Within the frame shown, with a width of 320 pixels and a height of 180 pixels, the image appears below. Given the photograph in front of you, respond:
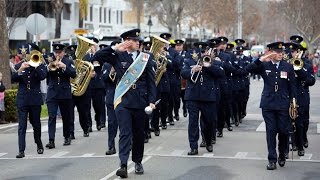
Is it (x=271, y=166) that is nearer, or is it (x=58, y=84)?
(x=271, y=166)

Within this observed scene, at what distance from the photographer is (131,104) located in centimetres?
1138

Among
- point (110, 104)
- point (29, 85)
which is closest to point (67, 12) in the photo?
point (110, 104)

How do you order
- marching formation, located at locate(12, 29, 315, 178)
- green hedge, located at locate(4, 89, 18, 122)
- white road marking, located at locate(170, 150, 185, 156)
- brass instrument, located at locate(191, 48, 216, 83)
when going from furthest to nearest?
green hedge, located at locate(4, 89, 18, 122) → white road marking, located at locate(170, 150, 185, 156) → brass instrument, located at locate(191, 48, 216, 83) → marching formation, located at locate(12, 29, 315, 178)

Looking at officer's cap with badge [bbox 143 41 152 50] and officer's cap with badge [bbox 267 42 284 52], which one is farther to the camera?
officer's cap with badge [bbox 143 41 152 50]

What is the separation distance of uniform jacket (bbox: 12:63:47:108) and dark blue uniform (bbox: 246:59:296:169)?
3919 mm

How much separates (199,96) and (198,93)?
0.06 metres

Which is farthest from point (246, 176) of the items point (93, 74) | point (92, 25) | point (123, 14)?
point (123, 14)

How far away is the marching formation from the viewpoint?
11414 millimetres

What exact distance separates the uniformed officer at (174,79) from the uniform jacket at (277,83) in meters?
6.14

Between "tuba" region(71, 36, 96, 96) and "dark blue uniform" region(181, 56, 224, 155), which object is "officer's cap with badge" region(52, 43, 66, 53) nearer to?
"tuba" region(71, 36, 96, 96)

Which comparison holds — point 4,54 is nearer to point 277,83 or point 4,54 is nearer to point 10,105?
point 10,105

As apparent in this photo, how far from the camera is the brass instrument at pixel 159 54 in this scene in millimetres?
15695

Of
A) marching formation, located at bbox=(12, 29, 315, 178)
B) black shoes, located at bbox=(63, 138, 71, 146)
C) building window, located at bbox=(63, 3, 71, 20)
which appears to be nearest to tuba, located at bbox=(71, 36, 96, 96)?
marching formation, located at bbox=(12, 29, 315, 178)

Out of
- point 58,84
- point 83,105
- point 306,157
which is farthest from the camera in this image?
point 83,105
